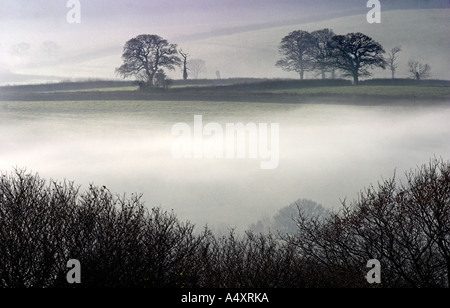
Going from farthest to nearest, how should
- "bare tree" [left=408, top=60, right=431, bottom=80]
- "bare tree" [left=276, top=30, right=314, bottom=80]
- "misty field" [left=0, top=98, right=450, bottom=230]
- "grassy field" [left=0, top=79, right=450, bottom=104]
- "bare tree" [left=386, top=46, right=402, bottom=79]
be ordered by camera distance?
1. "bare tree" [left=276, top=30, right=314, bottom=80]
2. "bare tree" [left=408, top=60, right=431, bottom=80]
3. "bare tree" [left=386, top=46, right=402, bottom=79]
4. "misty field" [left=0, top=98, right=450, bottom=230]
5. "grassy field" [left=0, top=79, right=450, bottom=104]

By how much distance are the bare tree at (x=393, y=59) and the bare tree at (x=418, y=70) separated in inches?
98.0

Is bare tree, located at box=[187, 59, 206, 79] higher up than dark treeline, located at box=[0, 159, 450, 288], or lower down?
higher up

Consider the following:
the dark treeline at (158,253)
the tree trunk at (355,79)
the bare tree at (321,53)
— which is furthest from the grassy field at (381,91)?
the dark treeline at (158,253)

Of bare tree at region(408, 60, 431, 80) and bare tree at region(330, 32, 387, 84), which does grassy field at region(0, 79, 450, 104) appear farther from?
bare tree at region(330, 32, 387, 84)

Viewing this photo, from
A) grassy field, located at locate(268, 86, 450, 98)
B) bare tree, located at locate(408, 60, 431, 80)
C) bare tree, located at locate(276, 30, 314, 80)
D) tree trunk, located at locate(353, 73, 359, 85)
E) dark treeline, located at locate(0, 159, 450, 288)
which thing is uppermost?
bare tree, located at locate(276, 30, 314, 80)

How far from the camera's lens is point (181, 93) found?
82750 millimetres

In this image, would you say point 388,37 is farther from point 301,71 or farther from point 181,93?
point 181,93

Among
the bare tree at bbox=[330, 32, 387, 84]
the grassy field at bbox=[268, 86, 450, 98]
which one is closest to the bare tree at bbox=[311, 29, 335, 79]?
the bare tree at bbox=[330, 32, 387, 84]

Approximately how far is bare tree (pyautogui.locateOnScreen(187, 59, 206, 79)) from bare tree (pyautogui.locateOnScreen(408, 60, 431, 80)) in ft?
101

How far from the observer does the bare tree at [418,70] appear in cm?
8388

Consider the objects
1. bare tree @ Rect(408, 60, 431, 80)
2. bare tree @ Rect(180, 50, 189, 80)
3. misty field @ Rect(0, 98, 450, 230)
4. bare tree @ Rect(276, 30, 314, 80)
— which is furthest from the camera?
bare tree @ Rect(276, 30, 314, 80)

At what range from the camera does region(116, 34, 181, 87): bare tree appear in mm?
80256

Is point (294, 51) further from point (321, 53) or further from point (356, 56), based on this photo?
point (356, 56)

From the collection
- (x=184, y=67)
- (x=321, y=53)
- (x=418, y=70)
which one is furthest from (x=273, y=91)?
(x=418, y=70)
